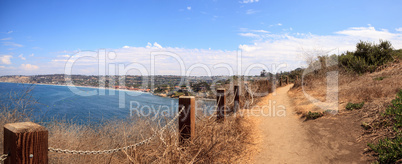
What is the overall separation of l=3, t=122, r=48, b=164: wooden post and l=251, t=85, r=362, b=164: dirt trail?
3.89 m

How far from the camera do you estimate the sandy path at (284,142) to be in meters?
4.49

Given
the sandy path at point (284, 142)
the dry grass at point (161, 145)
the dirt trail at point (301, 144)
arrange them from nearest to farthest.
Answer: the dry grass at point (161, 145)
the dirt trail at point (301, 144)
the sandy path at point (284, 142)

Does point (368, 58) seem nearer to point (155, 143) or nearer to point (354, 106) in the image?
point (354, 106)

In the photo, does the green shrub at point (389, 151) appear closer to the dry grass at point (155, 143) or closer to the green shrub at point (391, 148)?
the green shrub at point (391, 148)

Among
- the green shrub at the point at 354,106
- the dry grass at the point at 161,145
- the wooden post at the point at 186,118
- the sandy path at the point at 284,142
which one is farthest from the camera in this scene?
the green shrub at the point at 354,106

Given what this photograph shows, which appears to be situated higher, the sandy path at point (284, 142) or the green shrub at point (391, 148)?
the green shrub at point (391, 148)

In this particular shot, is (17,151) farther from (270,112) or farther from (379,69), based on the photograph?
(379,69)

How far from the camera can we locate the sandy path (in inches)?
177

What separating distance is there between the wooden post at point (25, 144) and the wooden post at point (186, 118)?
81.1 inches

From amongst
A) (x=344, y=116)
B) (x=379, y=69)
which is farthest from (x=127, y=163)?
(x=379, y=69)

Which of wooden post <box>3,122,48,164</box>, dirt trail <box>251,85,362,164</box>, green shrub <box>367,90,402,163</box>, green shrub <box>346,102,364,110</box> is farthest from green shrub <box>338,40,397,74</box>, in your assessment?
wooden post <box>3,122,48,164</box>

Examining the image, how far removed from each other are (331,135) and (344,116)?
1299 millimetres

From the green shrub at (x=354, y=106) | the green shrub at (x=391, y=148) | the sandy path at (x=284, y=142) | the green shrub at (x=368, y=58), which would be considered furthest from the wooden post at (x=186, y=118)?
the green shrub at (x=368, y=58)

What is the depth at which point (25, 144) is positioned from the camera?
1.61 meters
